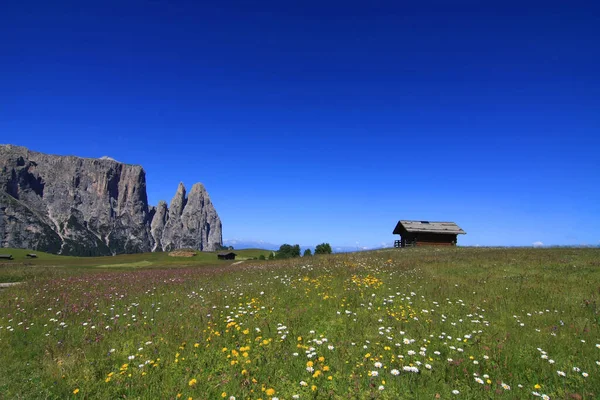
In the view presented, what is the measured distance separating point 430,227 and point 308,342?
2187 inches

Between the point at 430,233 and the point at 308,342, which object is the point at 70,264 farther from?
the point at 308,342

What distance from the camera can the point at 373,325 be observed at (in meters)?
9.35

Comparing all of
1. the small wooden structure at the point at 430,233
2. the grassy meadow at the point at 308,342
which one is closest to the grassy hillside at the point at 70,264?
the grassy meadow at the point at 308,342

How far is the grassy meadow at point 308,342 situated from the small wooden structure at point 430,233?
42701 millimetres

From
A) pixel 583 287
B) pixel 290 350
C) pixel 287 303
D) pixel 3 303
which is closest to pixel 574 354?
pixel 290 350

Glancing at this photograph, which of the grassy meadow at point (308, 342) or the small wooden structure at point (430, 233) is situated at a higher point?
the small wooden structure at point (430, 233)

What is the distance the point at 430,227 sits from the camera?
58250 millimetres

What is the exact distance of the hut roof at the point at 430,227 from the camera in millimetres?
57097

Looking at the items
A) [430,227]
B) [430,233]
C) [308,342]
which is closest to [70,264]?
[430,233]

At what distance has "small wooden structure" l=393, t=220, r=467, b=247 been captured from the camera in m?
57.1

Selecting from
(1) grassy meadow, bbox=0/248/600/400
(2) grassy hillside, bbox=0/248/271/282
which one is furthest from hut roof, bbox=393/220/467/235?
(1) grassy meadow, bbox=0/248/600/400

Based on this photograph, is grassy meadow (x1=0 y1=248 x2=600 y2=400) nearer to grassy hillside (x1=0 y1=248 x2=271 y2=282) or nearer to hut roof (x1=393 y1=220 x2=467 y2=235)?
grassy hillside (x1=0 y1=248 x2=271 y2=282)

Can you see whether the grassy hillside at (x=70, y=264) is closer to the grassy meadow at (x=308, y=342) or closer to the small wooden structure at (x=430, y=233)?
the grassy meadow at (x=308, y=342)

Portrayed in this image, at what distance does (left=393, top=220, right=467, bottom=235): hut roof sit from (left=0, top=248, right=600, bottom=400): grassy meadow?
4281 cm
